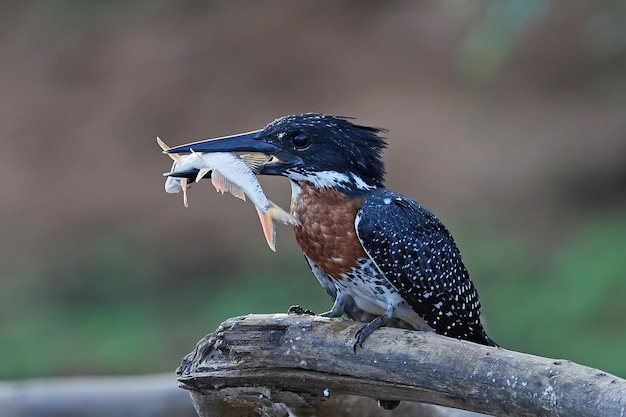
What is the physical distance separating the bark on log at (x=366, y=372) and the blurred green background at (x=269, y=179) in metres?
3.51

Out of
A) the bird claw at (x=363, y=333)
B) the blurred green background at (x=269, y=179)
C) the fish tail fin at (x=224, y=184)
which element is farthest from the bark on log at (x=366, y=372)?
the blurred green background at (x=269, y=179)

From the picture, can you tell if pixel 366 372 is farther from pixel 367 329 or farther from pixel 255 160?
pixel 255 160

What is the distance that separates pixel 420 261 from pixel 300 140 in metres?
0.47

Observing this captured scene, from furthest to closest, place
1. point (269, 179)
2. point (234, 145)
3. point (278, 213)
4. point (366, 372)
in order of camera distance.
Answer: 1. point (269, 179)
2. point (234, 145)
3. point (278, 213)
4. point (366, 372)

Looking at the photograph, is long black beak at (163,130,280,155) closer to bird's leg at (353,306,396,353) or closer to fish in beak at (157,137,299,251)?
fish in beak at (157,137,299,251)

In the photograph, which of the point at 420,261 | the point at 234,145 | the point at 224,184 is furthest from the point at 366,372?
the point at 234,145

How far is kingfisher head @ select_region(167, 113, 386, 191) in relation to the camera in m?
2.78

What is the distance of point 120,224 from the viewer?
8883 millimetres

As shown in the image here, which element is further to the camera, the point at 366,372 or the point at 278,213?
the point at 278,213

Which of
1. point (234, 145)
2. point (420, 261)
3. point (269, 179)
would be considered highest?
point (269, 179)

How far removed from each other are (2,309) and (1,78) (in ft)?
16.0

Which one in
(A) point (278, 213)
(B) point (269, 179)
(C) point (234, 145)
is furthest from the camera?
(B) point (269, 179)

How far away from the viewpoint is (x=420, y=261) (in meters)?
2.81

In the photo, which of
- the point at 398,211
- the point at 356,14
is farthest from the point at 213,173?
the point at 356,14
